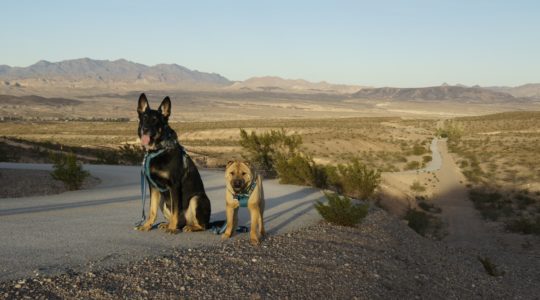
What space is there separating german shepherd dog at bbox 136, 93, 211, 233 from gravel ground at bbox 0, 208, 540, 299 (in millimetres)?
779

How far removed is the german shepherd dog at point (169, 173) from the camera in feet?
23.9

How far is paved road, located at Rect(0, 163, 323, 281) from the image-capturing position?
6680 mm

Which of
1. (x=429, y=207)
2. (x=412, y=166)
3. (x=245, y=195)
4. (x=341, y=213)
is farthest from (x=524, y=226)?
(x=412, y=166)

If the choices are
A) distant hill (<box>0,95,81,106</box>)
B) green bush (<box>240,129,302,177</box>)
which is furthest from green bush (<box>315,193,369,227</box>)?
distant hill (<box>0,95,81,106</box>)

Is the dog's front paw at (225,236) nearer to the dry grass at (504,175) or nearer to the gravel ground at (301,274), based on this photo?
the gravel ground at (301,274)

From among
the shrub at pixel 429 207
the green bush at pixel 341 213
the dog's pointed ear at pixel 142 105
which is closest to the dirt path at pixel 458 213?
the shrub at pixel 429 207

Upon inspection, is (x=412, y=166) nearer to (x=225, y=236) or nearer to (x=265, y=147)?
(x=265, y=147)

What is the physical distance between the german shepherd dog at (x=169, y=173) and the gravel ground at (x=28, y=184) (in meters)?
7.20

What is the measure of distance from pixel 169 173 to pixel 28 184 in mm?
9012

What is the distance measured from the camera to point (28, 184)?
48.4 ft

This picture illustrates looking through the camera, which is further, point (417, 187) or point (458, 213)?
point (417, 187)

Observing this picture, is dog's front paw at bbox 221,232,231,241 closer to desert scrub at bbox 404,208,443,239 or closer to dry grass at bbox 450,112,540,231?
desert scrub at bbox 404,208,443,239

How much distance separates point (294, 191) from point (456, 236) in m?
6.67

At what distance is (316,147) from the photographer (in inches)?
1948
